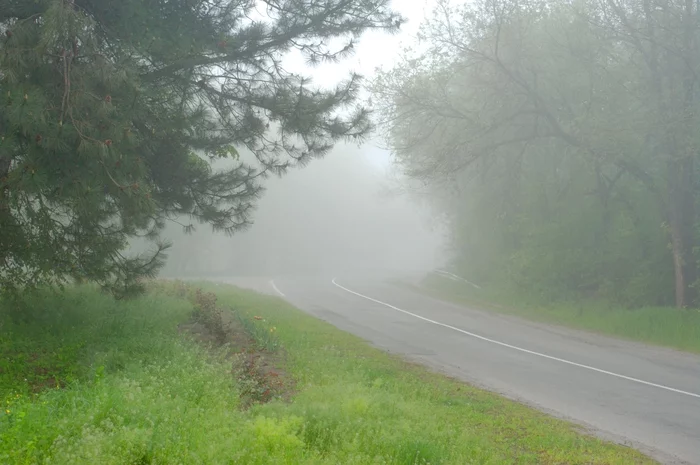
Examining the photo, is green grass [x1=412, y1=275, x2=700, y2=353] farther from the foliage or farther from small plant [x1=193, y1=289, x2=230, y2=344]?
small plant [x1=193, y1=289, x2=230, y2=344]

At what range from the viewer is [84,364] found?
30.2ft

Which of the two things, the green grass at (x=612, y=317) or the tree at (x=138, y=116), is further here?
the green grass at (x=612, y=317)

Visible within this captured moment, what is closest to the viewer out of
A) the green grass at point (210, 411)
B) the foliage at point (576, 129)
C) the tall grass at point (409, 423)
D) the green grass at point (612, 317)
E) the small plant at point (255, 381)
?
the green grass at point (210, 411)

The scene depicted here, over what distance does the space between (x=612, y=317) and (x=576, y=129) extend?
570 cm

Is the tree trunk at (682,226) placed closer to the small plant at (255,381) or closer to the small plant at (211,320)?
the small plant at (211,320)

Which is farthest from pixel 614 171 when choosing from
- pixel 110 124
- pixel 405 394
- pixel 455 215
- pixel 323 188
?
pixel 323 188

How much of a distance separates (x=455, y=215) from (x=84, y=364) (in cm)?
2804

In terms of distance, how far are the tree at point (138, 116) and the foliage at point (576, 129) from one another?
29.3ft

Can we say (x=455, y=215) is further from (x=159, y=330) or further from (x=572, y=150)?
(x=159, y=330)

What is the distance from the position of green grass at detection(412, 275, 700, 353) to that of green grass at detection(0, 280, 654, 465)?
25.6 ft

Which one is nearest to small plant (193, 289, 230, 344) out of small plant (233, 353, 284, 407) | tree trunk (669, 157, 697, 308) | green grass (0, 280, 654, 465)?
green grass (0, 280, 654, 465)

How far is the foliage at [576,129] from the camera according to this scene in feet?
60.8

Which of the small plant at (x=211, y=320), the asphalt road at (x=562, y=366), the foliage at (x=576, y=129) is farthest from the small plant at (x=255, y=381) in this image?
the foliage at (x=576, y=129)

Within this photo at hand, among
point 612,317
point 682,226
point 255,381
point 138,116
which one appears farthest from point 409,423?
point 682,226
